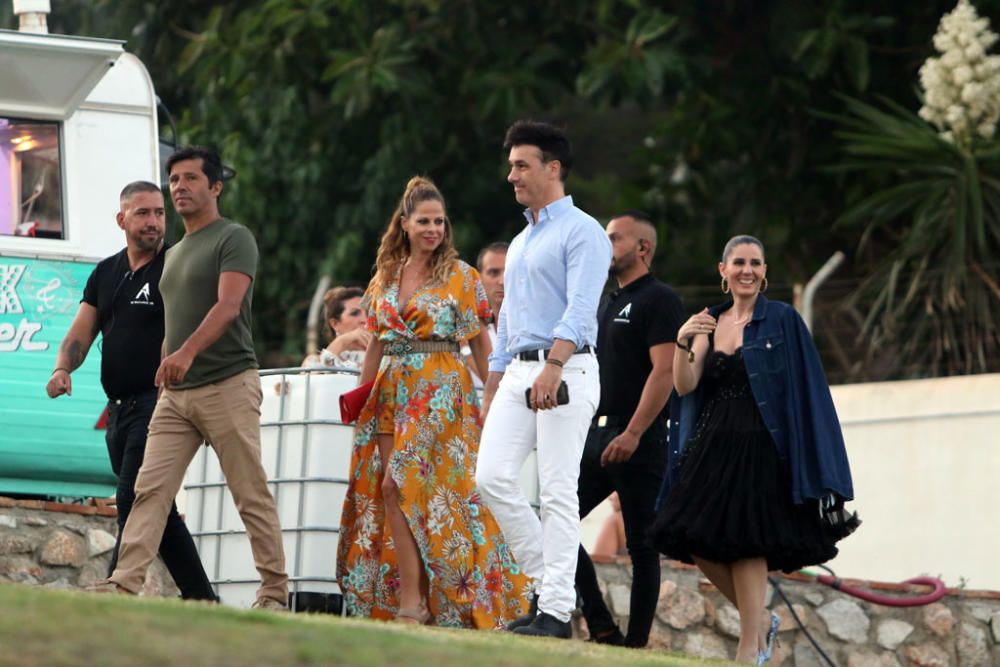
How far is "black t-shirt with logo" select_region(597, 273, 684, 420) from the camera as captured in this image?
9.02 meters

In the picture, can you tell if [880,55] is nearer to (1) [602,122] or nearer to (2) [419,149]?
(2) [419,149]

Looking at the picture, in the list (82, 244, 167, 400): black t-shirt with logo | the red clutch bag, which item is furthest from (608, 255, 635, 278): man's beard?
(82, 244, 167, 400): black t-shirt with logo

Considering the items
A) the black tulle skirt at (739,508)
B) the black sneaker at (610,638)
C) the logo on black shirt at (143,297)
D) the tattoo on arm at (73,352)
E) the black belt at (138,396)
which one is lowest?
the black sneaker at (610,638)

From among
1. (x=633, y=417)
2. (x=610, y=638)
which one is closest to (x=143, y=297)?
(x=633, y=417)

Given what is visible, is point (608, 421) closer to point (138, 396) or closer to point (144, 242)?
point (138, 396)

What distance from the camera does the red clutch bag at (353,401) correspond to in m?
8.95

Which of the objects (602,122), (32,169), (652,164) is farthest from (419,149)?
(602,122)

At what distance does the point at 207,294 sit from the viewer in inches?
340

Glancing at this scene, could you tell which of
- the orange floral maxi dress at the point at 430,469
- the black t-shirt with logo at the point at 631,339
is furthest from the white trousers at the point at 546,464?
the black t-shirt with logo at the point at 631,339

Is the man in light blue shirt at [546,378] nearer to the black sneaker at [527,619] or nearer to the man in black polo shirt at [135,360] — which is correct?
the black sneaker at [527,619]

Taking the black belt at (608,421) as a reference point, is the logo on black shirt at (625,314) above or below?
above

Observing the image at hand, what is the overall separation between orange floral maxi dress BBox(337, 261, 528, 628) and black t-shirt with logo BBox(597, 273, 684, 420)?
0.54 m

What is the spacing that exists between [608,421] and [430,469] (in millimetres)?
781

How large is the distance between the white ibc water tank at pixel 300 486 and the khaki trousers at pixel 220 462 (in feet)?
3.31
